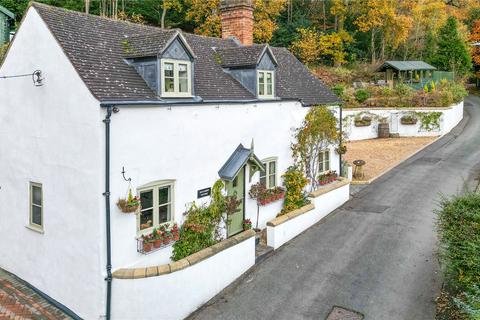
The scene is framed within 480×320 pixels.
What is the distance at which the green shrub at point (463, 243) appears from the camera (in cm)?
824

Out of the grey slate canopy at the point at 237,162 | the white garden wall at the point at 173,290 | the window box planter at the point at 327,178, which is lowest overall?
the white garden wall at the point at 173,290

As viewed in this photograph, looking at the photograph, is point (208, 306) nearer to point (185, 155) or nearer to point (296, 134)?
point (185, 155)

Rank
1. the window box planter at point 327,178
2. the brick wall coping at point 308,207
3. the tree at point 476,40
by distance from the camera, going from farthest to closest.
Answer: the tree at point 476,40 → the window box planter at point 327,178 → the brick wall coping at point 308,207

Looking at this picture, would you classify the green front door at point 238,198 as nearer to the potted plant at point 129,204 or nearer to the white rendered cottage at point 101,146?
the white rendered cottage at point 101,146

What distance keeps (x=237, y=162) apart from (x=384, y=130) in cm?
2220

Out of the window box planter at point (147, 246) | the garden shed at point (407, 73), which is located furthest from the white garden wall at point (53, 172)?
the garden shed at point (407, 73)

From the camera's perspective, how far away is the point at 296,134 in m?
15.7

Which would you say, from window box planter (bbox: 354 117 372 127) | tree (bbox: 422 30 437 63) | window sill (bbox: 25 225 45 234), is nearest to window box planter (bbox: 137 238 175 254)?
window sill (bbox: 25 225 45 234)

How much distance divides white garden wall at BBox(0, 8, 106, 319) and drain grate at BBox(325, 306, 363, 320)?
18.4 feet

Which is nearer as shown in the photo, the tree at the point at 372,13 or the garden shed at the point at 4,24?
the garden shed at the point at 4,24

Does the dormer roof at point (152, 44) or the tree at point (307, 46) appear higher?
the tree at point (307, 46)

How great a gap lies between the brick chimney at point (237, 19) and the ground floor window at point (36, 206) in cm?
1126

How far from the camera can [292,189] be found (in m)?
15.3

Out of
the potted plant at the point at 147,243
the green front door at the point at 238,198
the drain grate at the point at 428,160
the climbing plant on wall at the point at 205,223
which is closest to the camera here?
the potted plant at the point at 147,243
